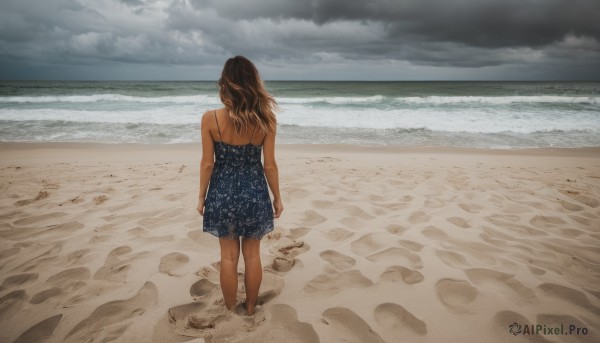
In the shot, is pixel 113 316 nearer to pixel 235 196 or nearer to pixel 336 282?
pixel 235 196

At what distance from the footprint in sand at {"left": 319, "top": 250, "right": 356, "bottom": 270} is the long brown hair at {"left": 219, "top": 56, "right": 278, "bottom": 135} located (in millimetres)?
1718

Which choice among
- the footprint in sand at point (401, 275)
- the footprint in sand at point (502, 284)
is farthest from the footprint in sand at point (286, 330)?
the footprint in sand at point (502, 284)

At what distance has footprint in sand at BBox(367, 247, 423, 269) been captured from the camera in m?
3.06

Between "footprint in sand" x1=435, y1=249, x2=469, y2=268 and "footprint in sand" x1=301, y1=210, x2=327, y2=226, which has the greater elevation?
"footprint in sand" x1=301, y1=210, x2=327, y2=226

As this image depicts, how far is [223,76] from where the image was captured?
2066 millimetres

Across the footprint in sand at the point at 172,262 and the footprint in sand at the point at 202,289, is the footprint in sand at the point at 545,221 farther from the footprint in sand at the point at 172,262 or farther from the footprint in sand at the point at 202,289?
the footprint in sand at the point at 172,262

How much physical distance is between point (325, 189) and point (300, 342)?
125 inches

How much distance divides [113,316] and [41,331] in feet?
1.52

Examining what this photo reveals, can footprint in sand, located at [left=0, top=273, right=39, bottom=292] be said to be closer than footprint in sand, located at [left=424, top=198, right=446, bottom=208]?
Yes

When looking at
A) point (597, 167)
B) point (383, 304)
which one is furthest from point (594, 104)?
point (383, 304)

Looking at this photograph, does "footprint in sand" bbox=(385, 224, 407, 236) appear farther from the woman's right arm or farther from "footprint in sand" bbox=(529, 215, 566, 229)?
the woman's right arm

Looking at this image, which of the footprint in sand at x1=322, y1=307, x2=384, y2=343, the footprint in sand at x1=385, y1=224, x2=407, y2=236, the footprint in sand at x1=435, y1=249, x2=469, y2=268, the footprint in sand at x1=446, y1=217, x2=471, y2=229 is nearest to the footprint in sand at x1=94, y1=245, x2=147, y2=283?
the footprint in sand at x1=322, y1=307, x2=384, y2=343

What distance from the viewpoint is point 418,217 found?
4051 millimetres

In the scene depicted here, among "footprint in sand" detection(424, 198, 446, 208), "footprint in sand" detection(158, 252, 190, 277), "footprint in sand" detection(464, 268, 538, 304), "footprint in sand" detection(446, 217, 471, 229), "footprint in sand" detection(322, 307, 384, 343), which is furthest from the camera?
"footprint in sand" detection(424, 198, 446, 208)
